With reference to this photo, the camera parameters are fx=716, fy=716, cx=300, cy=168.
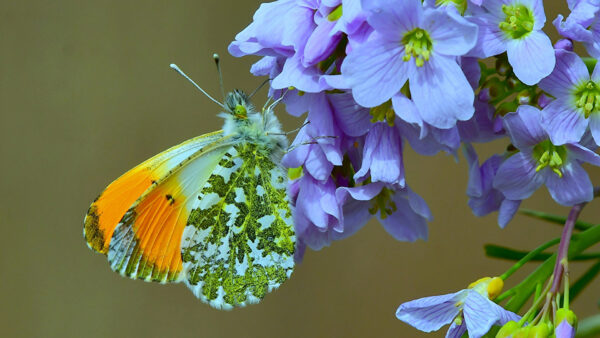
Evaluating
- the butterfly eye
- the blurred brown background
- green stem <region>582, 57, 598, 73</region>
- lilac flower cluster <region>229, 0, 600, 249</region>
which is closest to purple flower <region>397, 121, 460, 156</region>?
lilac flower cluster <region>229, 0, 600, 249</region>

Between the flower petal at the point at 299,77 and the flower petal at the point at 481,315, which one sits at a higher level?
the flower petal at the point at 299,77

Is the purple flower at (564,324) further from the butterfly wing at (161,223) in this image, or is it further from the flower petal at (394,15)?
the butterfly wing at (161,223)

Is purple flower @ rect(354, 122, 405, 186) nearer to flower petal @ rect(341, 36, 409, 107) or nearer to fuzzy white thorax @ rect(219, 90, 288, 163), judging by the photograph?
flower petal @ rect(341, 36, 409, 107)

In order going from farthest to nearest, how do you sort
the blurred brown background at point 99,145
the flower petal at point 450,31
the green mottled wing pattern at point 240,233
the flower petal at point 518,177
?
the blurred brown background at point 99,145 < the green mottled wing pattern at point 240,233 < the flower petal at point 518,177 < the flower petal at point 450,31

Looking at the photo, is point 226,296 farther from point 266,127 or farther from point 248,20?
point 248,20

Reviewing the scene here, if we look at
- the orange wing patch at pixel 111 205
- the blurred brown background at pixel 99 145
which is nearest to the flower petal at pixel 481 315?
the orange wing patch at pixel 111 205
